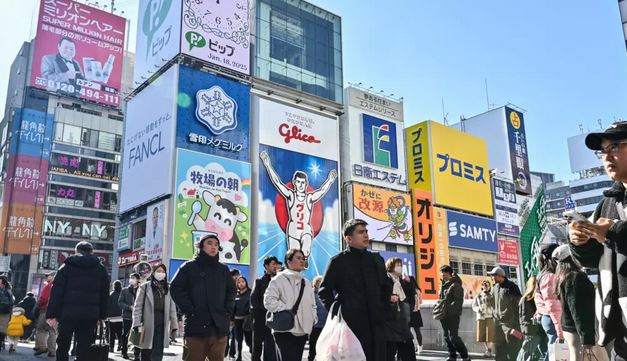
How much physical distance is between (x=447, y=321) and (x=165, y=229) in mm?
20263

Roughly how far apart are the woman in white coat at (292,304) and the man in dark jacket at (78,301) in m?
2.03

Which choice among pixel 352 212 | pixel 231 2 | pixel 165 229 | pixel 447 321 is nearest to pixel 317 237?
pixel 352 212

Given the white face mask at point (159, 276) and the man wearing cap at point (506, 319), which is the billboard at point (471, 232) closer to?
the man wearing cap at point (506, 319)

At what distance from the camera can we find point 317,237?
30734mm

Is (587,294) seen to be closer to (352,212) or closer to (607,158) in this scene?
(607,158)

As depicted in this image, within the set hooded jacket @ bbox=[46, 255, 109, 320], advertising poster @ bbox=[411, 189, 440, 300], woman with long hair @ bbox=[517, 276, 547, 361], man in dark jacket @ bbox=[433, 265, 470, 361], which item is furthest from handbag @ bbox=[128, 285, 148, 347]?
advertising poster @ bbox=[411, 189, 440, 300]

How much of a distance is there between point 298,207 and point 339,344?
26489 millimetres

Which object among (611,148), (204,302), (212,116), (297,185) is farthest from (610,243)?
(297,185)

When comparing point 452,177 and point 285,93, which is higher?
point 285,93

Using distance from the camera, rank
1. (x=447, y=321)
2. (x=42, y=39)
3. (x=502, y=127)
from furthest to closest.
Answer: (x=502, y=127), (x=42, y=39), (x=447, y=321)

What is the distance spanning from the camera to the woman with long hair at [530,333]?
603 centimetres

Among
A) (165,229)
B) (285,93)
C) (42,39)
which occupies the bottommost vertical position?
(165,229)

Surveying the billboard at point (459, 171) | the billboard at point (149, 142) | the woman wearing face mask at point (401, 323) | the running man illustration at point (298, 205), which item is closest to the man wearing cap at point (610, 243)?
the woman wearing face mask at point (401, 323)

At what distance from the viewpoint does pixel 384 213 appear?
34719mm
